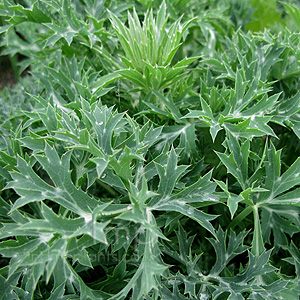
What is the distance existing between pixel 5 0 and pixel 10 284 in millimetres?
997

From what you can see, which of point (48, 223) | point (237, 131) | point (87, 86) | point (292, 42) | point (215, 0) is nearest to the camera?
point (48, 223)

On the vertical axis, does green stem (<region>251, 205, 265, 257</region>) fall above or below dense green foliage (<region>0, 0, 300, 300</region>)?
below

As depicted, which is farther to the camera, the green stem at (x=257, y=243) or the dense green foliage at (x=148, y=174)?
the green stem at (x=257, y=243)

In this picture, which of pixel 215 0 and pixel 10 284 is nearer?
pixel 10 284

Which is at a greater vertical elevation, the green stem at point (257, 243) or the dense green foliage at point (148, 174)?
the dense green foliage at point (148, 174)

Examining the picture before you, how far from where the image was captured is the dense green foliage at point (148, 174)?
2.89 ft

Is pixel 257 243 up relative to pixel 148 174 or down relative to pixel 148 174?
down

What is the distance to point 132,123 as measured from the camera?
0.96 m

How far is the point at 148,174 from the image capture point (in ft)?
3.26

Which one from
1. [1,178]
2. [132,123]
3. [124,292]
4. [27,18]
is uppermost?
[27,18]

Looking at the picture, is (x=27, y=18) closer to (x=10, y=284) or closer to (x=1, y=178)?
(x=1, y=178)

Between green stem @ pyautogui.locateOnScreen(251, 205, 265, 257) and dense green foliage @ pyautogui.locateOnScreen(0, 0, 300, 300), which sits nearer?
dense green foliage @ pyautogui.locateOnScreen(0, 0, 300, 300)

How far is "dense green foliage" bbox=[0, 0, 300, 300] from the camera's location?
88 centimetres

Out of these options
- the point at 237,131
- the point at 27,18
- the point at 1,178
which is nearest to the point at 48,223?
the point at 1,178
